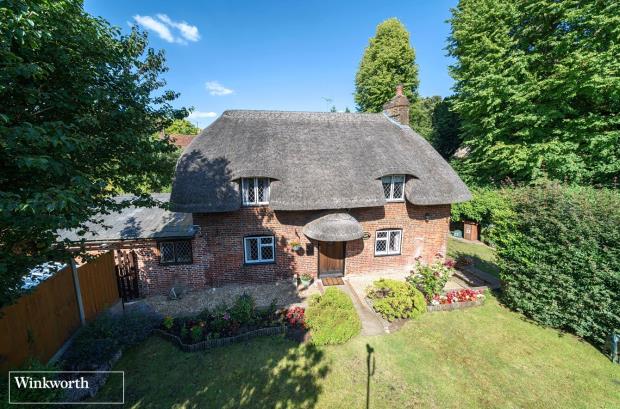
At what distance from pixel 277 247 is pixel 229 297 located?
110 inches

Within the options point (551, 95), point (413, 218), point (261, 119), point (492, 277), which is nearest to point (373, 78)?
point (551, 95)

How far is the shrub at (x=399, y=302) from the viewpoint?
891 cm

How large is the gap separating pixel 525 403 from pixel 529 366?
146cm

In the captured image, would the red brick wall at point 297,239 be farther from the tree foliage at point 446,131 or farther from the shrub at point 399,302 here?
the tree foliage at point 446,131

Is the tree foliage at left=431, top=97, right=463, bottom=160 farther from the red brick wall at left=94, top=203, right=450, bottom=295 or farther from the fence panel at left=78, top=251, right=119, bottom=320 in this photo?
the fence panel at left=78, top=251, right=119, bottom=320

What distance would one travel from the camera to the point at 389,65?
2609 centimetres

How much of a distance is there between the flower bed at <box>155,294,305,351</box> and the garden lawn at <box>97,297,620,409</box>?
272 mm

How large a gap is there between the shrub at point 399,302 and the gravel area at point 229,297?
2.87 meters

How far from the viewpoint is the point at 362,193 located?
11.0 meters

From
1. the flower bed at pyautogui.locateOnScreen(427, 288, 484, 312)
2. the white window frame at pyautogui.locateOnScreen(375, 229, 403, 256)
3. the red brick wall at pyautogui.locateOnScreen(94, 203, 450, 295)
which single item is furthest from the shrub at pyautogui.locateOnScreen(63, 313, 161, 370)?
the flower bed at pyautogui.locateOnScreen(427, 288, 484, 312)

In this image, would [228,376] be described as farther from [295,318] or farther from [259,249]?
[259,249]

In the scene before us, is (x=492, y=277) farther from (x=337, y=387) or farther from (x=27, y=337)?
(x=27, y=337)

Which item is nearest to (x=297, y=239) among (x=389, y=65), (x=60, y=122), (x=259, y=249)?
(x=259, y=249)

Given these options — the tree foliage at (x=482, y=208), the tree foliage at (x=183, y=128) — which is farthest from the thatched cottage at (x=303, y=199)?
the tree foliage at (x=183, y=128)
